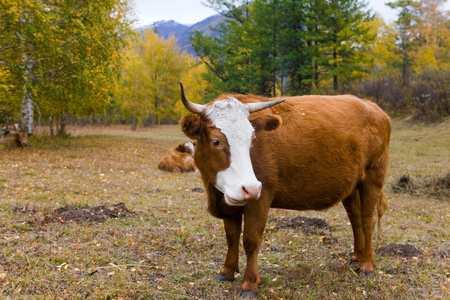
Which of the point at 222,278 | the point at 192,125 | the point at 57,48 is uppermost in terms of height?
the point at 57,48

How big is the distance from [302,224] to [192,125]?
3.92 m

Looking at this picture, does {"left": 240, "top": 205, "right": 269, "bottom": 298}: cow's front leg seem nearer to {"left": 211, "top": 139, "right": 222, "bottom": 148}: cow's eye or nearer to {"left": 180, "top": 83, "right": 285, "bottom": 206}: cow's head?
{"left": 180, "top": 83, "right": 285, "bottom": 206}: cow's head

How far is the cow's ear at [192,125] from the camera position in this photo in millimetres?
3746

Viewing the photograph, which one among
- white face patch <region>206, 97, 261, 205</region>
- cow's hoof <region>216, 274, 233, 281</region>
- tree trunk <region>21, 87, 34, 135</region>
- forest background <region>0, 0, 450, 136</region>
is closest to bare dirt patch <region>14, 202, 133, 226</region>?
cow's hoof <region>216, 274, 233, 281</region>

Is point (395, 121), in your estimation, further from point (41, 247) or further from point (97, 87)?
point (41, 247)

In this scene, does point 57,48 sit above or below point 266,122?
above

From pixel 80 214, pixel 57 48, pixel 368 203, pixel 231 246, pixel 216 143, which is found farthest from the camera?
pixel 57 48

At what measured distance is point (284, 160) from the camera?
4.11m

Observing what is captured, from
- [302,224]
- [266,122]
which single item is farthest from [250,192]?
[302,224]

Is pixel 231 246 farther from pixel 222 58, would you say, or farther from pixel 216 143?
pixel 222 58

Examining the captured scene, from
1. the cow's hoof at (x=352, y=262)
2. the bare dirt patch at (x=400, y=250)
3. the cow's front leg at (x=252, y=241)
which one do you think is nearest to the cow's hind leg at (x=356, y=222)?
the cow's hoof at (x=352, y=262)

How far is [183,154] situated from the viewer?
14.2 metres

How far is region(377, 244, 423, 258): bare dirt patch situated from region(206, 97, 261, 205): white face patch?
3.31 meters

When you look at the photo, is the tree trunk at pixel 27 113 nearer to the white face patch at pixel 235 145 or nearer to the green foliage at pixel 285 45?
the green foliage at pixel 285 45
